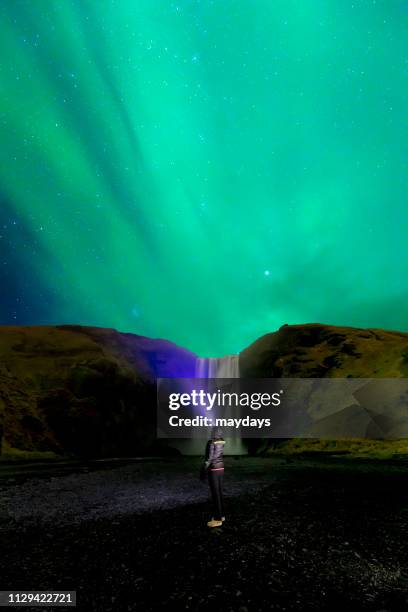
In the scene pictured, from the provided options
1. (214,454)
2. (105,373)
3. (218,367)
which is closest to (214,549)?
(214,454)

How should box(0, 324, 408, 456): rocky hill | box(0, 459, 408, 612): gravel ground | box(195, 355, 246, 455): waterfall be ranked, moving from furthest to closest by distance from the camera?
box(195, 355, 246, 455): waterfall → box(0, 324, 408, 456): rocky hill → box(0, 459, 408, 612): gravel ground

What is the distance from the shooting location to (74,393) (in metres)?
49.9

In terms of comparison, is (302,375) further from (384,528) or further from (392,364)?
(384,528)

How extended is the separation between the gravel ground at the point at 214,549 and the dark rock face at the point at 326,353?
104 ft

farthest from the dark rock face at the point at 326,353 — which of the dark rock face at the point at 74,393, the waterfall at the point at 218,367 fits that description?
the dark rock face at the point at 74,393

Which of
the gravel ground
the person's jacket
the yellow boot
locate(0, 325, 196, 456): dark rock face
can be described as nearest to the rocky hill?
locate(0, 325, 196, 456): dark rock face

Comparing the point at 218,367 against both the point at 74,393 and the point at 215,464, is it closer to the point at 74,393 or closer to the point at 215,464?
the point at 74,393

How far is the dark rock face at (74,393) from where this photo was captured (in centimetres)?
4284

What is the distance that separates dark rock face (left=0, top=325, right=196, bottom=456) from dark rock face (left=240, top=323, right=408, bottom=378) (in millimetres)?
22049

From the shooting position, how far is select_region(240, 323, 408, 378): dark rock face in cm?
4488

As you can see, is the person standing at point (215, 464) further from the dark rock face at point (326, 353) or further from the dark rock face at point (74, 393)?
the dark rock face at point (326, 353)

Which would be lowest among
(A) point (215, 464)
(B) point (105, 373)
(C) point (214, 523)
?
(C) point (214, 523)

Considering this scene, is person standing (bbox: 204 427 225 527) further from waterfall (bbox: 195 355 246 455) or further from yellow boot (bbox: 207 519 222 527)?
waterfall (bbox: 195 355 246 455)

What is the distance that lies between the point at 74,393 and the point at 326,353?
126 feet
